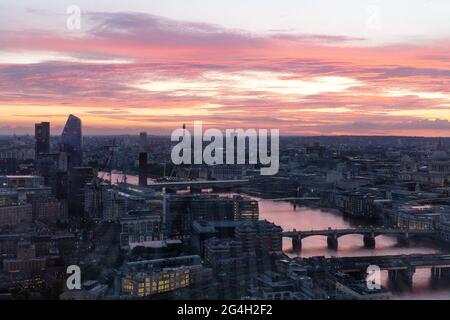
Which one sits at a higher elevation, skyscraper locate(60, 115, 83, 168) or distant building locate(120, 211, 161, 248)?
skyscraper locate(60, 115, 83, 168)

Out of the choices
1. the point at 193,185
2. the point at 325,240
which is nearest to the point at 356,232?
the point at 325,240

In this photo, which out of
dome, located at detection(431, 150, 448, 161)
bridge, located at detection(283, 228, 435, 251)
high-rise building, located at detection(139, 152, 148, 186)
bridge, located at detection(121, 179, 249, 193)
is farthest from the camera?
bridge, located at detection(121, 179, 249, 193)

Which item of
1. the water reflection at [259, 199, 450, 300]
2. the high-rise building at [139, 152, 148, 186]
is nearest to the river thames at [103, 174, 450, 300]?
the water reflection at [259, 199, 450, 300]

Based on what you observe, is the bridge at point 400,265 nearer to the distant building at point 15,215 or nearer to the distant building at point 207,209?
the distant building at point 207,209

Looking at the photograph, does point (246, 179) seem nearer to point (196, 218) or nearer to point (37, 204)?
point (196, 218)

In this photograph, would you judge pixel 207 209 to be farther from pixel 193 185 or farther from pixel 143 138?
pixel 143 138

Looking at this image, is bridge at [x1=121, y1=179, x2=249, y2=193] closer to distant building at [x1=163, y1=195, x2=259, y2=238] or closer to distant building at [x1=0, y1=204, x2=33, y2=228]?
distant building at [x1=163, y1=195, x2=259, y2=238]
